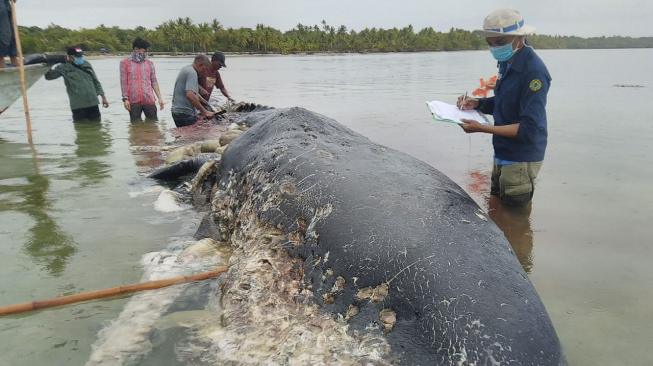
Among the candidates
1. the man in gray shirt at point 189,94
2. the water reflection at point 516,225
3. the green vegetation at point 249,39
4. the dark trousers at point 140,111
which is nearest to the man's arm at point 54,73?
the dark trousers at point 140,111

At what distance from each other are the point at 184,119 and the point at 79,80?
3189mm

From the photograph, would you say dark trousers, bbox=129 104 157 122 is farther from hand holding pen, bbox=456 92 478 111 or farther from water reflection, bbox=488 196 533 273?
water reflection, bbox=488 196 533 273

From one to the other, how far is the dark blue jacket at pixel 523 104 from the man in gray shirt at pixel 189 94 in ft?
26.0

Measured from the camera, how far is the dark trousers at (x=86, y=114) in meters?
14.2

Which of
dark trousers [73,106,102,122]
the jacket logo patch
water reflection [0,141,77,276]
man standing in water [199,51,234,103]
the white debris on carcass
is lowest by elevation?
water reflection [0,141,77,276]

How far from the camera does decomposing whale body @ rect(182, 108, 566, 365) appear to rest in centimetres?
242

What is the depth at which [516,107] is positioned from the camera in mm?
4738

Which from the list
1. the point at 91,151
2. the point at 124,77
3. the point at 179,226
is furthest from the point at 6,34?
the point at 179,226

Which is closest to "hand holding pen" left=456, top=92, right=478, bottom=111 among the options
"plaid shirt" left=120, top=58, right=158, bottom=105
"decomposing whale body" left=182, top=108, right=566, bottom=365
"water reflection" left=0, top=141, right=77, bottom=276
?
"decomposing whale body" left=182, top=108, right=566, bottom=365

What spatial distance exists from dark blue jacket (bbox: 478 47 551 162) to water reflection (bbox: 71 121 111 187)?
6.06 metres

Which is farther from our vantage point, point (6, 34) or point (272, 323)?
point (6, 34)

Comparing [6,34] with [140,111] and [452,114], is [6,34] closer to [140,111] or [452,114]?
[140,111]

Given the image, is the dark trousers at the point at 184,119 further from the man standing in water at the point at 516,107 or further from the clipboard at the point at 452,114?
the man standing in water at the point at 516,107

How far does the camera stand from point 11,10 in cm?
1032
